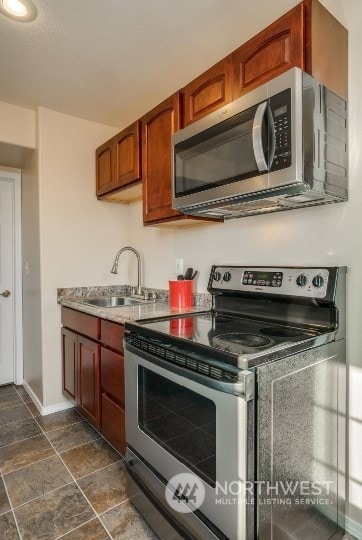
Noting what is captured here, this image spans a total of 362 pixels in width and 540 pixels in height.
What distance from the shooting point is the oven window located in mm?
1073

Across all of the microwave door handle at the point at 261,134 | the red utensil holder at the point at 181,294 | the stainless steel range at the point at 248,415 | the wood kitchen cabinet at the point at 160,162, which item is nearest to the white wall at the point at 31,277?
the wood kitchen cabinet at the point at 160,162

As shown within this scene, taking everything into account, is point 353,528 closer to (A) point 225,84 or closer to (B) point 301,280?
(B) point 301,280

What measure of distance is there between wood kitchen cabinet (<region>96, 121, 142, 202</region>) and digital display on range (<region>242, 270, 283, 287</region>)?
3.40ft

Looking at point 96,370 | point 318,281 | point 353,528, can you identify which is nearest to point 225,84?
point 318,281

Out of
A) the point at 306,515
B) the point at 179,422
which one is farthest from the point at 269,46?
the point at 306,515

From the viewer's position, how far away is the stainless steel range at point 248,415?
0.98 metres

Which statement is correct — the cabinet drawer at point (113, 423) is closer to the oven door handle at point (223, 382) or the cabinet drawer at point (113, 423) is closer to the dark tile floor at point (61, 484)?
the dark tile floor at point (61, 484)

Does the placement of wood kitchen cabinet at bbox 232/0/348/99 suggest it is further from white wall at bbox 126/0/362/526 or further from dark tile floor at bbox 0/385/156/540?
dark tile floor at bbox 0/385/156/540

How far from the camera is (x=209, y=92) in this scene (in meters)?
1.59

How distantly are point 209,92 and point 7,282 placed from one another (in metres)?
2.58

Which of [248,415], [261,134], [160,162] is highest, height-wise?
[160,162]

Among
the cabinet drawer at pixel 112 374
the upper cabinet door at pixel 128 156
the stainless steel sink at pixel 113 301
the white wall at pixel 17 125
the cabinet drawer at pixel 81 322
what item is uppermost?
the white wall at pixel 17 125

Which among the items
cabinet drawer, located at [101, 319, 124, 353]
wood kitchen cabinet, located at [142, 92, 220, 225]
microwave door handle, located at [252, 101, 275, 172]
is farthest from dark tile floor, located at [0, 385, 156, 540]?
microwave door handle, located at [252, 101, 275, 172]

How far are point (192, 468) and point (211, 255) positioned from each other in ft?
4.07
